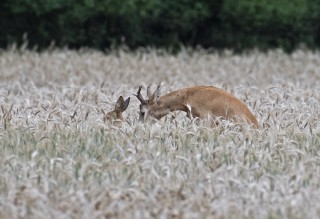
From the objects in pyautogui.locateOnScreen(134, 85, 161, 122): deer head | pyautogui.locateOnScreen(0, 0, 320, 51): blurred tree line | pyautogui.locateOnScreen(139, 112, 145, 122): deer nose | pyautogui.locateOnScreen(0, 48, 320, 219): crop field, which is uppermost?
pyautogui.locateOnScreen(0, 0, 320, 51): blurred tree line

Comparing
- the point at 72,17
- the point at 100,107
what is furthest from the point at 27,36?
the point at 100,107

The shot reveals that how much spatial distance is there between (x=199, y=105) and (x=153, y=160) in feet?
7.32

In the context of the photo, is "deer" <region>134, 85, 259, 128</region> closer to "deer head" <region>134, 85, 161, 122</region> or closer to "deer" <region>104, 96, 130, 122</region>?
"deer head" <region>134, 85, 161, 122</region>

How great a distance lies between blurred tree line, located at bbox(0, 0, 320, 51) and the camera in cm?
2133

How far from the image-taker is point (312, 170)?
27.3ft

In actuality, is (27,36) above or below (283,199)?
above

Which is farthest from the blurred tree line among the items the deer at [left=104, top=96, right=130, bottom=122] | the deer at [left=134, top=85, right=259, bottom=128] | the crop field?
the deer at [left=104, top=96, right=130, bottom=122]

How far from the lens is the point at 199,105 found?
1061 centimetres

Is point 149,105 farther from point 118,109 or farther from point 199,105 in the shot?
point 199,105

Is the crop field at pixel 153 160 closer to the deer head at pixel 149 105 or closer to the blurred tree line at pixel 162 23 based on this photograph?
the deer head at pixel 149 105

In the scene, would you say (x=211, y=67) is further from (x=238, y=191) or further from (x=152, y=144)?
(x=238, y=191)

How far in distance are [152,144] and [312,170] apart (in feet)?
4.29

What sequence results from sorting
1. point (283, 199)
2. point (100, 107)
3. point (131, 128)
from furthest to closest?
point (100, 107) → point (131, 128) → point (283, 199)

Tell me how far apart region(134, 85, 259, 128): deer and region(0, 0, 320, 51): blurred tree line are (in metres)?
9.95
